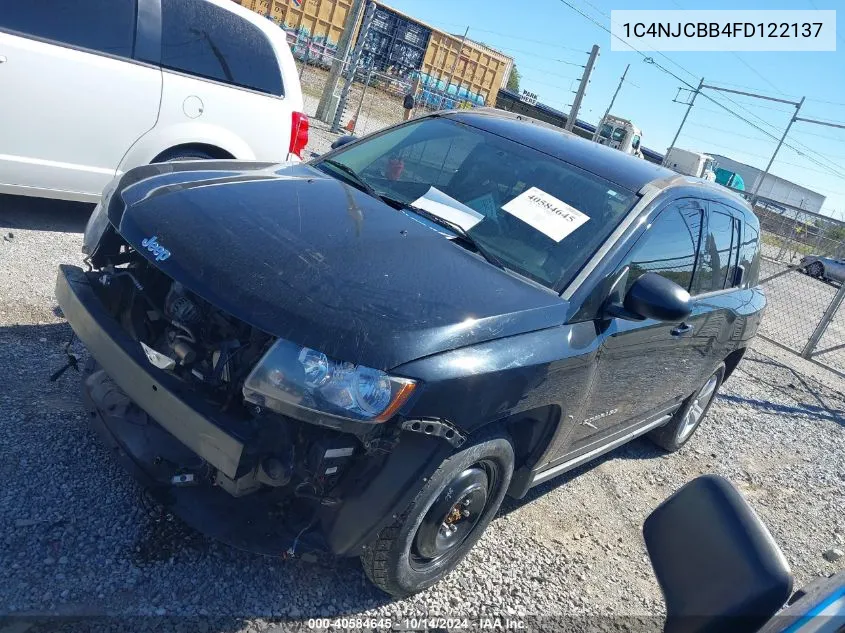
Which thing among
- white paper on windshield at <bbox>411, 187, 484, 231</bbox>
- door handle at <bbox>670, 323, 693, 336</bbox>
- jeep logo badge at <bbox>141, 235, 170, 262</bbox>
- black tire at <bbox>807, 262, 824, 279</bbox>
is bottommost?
black tire at <bbox>807, 262, 824, 279</bbox>

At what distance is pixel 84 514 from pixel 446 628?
1.57 meters

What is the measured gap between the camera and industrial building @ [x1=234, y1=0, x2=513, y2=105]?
26484 mm

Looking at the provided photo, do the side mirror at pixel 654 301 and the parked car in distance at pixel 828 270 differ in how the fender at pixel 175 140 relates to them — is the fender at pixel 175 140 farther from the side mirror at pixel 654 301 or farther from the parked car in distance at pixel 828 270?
the parked car in distance at pixel 828 270

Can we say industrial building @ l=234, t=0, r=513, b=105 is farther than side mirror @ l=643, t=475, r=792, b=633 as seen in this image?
Yes

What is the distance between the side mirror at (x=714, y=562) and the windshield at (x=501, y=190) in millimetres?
1400

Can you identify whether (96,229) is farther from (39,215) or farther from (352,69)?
(352,69)

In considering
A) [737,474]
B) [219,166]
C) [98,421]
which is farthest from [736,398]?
[98,421]

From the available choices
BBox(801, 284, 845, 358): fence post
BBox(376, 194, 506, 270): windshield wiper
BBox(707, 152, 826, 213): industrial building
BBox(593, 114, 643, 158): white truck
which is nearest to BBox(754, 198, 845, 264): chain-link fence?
BBox(593, 114, 643, 158): white truck

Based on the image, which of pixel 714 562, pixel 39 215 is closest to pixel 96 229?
pixel 714 562

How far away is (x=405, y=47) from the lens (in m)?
29.4

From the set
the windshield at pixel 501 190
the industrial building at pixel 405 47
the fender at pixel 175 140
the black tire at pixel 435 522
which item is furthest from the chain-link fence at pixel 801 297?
the industrial building at pixel 405 47

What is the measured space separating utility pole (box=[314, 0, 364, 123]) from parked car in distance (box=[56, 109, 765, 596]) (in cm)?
1360

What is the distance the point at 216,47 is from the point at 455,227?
361cm

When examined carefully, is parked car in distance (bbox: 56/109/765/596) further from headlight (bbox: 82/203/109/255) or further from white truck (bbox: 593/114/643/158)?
white truck (bbox: 593/114/643/158)
